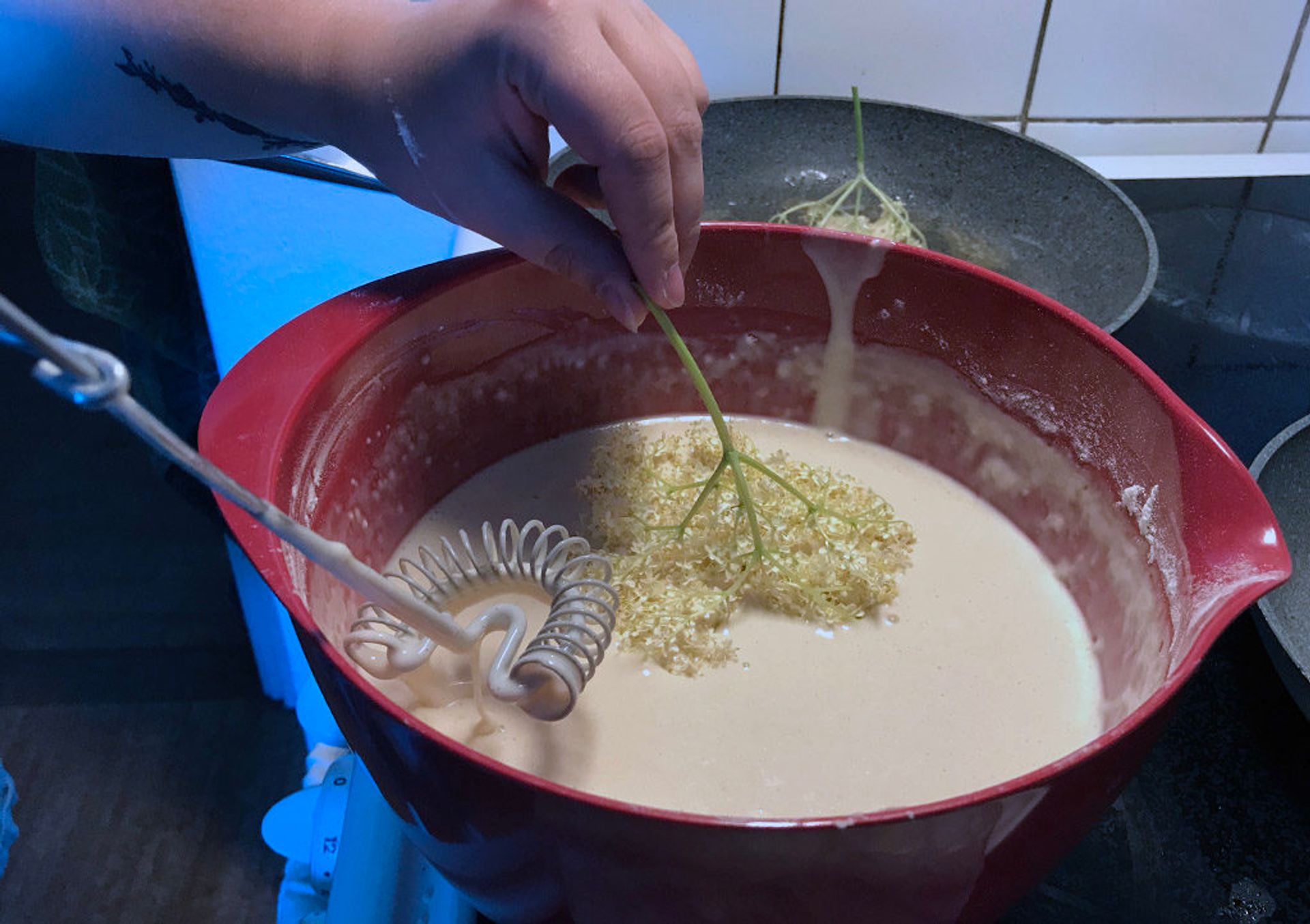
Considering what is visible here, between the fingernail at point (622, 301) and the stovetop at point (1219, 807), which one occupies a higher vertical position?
the fingernail at point (622, 301)

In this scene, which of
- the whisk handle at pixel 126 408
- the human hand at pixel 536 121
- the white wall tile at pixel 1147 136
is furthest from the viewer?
the white wall tile at pixel 1147 136

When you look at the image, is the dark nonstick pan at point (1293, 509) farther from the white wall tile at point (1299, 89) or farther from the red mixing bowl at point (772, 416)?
the white wall tile at point (1299, 89)

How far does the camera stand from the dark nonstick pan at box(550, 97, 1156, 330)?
88 centimetres

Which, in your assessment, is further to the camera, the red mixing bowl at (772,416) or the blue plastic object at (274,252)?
the blue plastic object at (274,252)

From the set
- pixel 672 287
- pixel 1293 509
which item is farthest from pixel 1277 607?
pixel 672 287

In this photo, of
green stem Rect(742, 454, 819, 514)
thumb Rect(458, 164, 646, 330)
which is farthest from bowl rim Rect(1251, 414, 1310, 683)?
thumb Rect(458, 164, 646, 330)

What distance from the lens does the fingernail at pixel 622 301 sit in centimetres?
53

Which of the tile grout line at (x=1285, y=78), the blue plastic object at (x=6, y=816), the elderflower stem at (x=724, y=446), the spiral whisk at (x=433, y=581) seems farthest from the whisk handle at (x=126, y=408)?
the tile grout line at (x=1285, y=78)

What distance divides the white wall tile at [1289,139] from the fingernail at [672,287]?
96cm

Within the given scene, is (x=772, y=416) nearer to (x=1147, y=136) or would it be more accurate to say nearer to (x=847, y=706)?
(x=847, y=706)

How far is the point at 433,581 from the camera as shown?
1.83ft

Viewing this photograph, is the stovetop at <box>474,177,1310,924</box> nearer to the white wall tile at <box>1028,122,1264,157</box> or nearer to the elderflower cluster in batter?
the elderflower cluster in batter

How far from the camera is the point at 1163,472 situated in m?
0.51

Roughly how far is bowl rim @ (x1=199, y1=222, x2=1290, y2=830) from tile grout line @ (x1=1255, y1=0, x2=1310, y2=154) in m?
0.74
